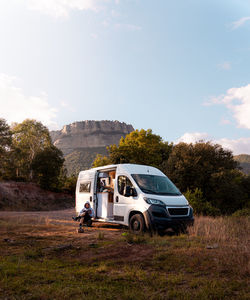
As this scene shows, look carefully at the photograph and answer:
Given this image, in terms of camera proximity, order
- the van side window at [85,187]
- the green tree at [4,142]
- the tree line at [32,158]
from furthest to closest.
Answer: the tree line at [32,158], the green tree at [4,142], the van side window at [85,187]

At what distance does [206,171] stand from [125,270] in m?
22.3

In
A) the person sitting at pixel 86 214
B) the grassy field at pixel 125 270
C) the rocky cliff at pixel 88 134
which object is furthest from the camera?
the rocky cliff at pixel 88 134

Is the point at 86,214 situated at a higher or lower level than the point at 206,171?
lower

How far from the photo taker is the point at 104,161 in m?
55.8

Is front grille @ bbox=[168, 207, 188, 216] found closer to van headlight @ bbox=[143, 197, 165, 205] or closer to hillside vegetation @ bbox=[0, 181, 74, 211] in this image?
van headlight @ bbox=[143, 197, 165, 205]

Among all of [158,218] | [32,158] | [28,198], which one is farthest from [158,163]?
[158,218]

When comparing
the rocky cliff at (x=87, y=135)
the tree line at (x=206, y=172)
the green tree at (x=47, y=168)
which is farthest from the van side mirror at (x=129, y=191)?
the rocky cliff at (x=87, y=135)

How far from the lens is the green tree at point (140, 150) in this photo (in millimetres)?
39219

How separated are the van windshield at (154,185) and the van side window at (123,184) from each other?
332 mm

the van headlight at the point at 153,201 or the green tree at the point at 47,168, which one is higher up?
the green tree at the point at 47,168

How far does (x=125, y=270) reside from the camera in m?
5.06

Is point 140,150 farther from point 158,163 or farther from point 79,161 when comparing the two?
point 79,161

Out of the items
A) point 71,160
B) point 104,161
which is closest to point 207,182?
point 104,161

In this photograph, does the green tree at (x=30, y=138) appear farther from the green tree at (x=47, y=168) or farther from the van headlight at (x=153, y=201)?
the van headlight at (x=153, y=201)
